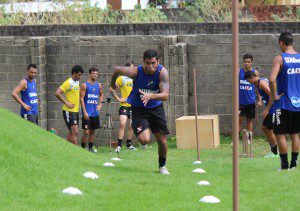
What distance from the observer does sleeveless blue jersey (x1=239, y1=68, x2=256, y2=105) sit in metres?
20.2

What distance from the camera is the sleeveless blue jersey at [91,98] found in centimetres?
2125

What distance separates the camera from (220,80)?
2220cm

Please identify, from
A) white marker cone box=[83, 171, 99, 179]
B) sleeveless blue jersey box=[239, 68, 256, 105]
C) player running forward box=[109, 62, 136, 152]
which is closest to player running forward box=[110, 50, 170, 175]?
white marker cone box=[83, 171, 99, 179]

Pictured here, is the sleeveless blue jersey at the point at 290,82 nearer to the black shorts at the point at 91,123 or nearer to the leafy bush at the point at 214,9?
the black shorts at the point at 91,123

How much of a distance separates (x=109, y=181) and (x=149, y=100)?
1992 millimetres

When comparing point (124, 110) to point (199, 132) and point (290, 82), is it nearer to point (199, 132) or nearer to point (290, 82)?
point (199, 132)

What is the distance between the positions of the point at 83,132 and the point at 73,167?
30.1 feet

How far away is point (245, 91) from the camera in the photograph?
20.3 metres

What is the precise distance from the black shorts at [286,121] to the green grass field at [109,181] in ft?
2.26

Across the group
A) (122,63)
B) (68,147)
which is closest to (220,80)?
(122,63)

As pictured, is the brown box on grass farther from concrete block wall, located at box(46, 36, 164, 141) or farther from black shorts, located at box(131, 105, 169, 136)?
black shorts, located at box(131, 105, 169, 136)

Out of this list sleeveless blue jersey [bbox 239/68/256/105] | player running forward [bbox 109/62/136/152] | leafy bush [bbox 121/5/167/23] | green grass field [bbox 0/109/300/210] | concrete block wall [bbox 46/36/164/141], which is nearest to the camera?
green grass field [bbox 0/109/300/210]

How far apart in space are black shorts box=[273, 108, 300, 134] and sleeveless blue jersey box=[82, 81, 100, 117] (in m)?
8.19

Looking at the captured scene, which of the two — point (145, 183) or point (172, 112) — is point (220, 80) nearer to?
point (172, 112)
